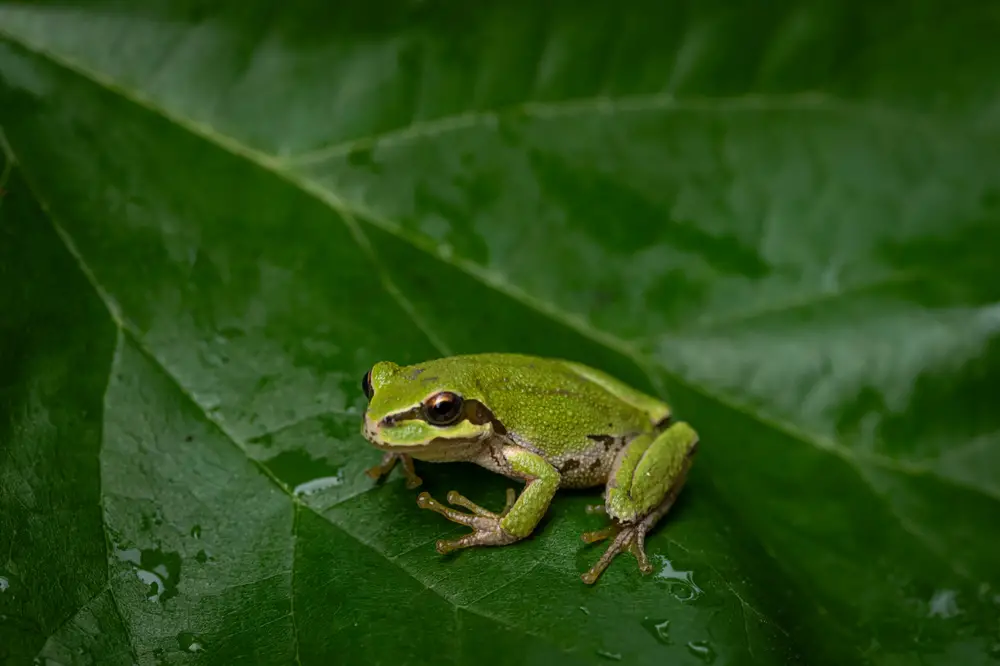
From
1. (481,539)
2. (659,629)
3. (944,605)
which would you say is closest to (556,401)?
(481,539)

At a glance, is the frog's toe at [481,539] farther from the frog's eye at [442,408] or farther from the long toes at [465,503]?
the frog's eye at [442,408]

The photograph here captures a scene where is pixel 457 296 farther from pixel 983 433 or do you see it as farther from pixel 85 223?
pixel 983 433

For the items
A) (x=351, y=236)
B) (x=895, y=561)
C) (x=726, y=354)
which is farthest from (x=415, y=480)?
(x=895, y=561)

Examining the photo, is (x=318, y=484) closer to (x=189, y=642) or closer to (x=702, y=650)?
(x=189, y=642)

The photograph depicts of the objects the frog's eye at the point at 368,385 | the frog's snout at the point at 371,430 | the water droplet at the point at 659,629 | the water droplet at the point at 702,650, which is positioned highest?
the frog's eye at the point at 368,385

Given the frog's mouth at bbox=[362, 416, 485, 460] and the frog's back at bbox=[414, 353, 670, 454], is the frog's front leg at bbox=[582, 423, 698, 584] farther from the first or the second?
the frog's mouth at bbox=[362, 416, 485, 460]

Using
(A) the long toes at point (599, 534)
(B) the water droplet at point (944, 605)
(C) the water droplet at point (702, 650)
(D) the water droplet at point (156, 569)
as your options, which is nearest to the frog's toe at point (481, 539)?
(A) the long toes at point (599, 534)

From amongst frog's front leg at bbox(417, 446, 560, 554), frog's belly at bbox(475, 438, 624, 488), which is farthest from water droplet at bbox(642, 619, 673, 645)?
frog's belly at bbox(475, 438, 624, 488)
